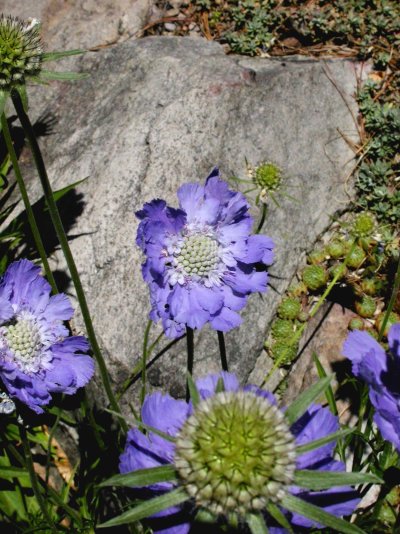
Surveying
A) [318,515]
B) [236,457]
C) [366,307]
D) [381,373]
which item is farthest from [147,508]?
[366,307]

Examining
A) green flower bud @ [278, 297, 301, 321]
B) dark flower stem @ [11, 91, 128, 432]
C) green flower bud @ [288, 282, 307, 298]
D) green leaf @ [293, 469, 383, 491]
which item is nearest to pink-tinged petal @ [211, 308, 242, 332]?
dark flower stem @ [11, 91, 128, 432]

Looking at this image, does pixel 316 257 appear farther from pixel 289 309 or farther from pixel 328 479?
pixel 328 479

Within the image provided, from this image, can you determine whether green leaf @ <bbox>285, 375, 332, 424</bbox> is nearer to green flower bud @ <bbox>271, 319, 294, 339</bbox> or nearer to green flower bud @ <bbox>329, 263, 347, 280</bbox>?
green flower bud @ <bbox>271, 319, 294, 339</bbox>

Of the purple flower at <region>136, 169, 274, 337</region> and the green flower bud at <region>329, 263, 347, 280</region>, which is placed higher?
the purple flower at <region>136, 169, 274, 337</region>

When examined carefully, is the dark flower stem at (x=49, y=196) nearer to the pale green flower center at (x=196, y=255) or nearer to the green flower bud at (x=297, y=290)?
the pale green flower center at (x=196, y=255)

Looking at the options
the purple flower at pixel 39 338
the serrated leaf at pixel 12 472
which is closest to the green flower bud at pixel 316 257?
the purple flower at pixel 39 338

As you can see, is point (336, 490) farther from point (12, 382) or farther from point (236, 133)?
point (236, 133)

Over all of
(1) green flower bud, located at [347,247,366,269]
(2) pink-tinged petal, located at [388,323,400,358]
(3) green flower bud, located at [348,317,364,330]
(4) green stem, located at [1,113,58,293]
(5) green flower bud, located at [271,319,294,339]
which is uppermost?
(4) green stem, located at [1,113,58,293]
